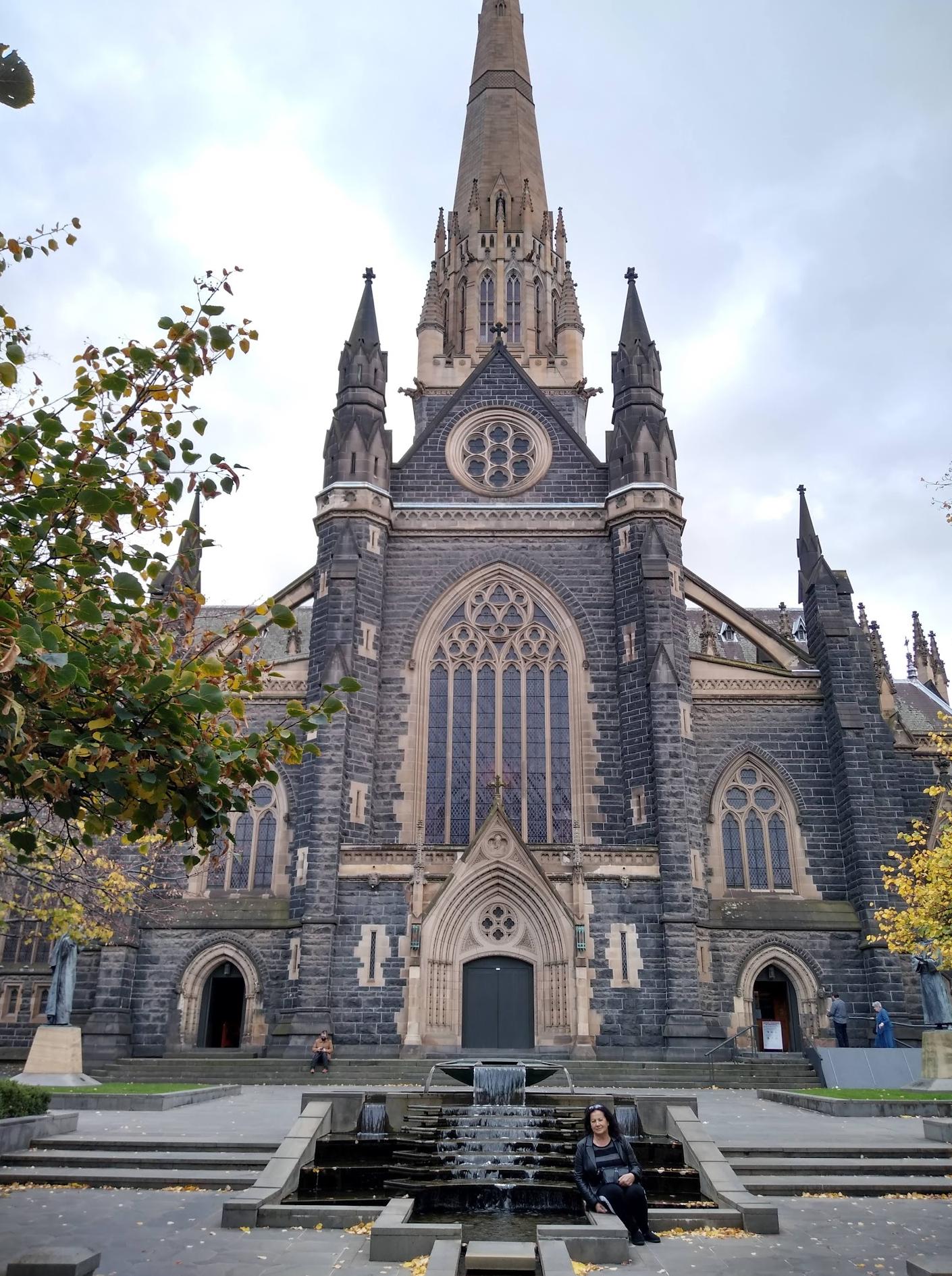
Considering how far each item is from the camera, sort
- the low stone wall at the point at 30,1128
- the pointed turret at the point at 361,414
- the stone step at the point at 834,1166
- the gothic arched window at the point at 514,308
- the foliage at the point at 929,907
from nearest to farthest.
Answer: the stone step at the point at 834,1166 < the low stone wall at the point at 30,1128 < the foliage at the point at 929,907 < the pointed turret at the point at 361,414 < the gothic arched window at the point at 514,308

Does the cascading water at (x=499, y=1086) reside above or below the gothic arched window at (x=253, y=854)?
below

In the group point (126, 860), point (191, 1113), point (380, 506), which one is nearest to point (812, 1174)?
point (191, 1113)

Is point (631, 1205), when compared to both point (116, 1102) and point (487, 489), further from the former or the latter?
point (487, 489)

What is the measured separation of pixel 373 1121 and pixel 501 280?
3590 cm

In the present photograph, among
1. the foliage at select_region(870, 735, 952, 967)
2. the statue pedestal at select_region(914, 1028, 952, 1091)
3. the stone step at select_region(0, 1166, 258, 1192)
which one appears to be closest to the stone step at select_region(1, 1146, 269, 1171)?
the stone step at select_region(0, 1166, 258, 1192)

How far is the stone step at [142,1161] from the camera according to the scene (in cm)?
1233

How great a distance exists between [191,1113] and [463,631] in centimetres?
1629

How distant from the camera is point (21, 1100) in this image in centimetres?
1361

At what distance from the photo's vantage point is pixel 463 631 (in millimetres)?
30281

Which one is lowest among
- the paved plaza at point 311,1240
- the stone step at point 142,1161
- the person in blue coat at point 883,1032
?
the paved plaza at point 311,1240

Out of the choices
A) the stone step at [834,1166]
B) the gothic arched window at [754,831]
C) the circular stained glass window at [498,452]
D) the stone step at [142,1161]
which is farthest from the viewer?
the circular stained glass window at [498,452]

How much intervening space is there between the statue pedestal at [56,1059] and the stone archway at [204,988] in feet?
16.2

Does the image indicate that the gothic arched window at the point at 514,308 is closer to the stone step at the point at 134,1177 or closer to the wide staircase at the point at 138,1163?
the wide staircase at the point at 138,1163

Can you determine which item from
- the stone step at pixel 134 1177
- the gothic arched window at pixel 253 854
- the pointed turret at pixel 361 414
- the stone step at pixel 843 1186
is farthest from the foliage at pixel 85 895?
the pointed turret at pixel 361 414
